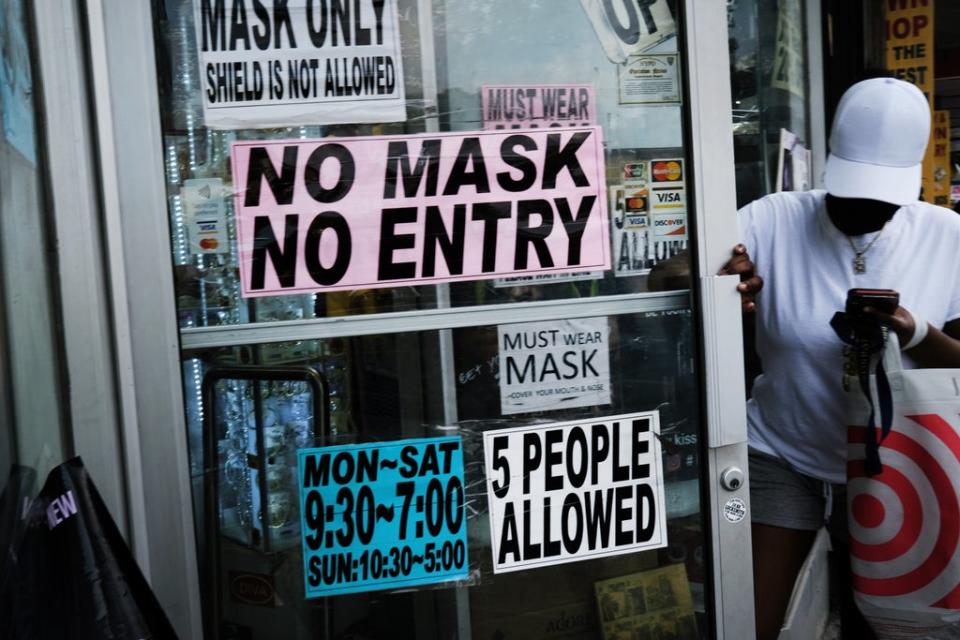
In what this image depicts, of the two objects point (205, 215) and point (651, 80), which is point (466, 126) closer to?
point (651, 80)

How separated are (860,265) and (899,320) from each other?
22cm

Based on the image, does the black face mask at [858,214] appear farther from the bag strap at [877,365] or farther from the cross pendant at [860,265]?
the bag strap at [877,365]

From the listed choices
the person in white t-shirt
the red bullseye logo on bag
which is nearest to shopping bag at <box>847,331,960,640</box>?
the red bullseye logo on bag

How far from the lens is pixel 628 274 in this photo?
224 cm

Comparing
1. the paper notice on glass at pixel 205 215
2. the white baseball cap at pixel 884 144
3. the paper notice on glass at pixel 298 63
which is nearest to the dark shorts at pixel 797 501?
the white baseball cap at pixel 884 144

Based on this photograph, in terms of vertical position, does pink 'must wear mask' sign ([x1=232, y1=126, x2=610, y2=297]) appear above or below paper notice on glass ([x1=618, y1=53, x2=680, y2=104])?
below

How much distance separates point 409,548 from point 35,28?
4.52 feet

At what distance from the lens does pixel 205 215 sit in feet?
6.38

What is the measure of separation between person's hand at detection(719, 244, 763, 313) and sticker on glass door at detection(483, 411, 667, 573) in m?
0.38

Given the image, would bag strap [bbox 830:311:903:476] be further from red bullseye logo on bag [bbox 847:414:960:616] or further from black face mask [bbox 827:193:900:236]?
black face mask [bbox 827:193:900:236]

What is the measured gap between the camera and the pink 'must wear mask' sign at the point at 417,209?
1.98 m

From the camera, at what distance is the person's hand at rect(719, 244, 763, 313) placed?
2.24 metres

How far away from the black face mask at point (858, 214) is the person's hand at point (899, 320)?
0.79ft

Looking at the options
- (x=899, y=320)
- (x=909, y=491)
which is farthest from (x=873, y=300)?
(x=909, y=491)
